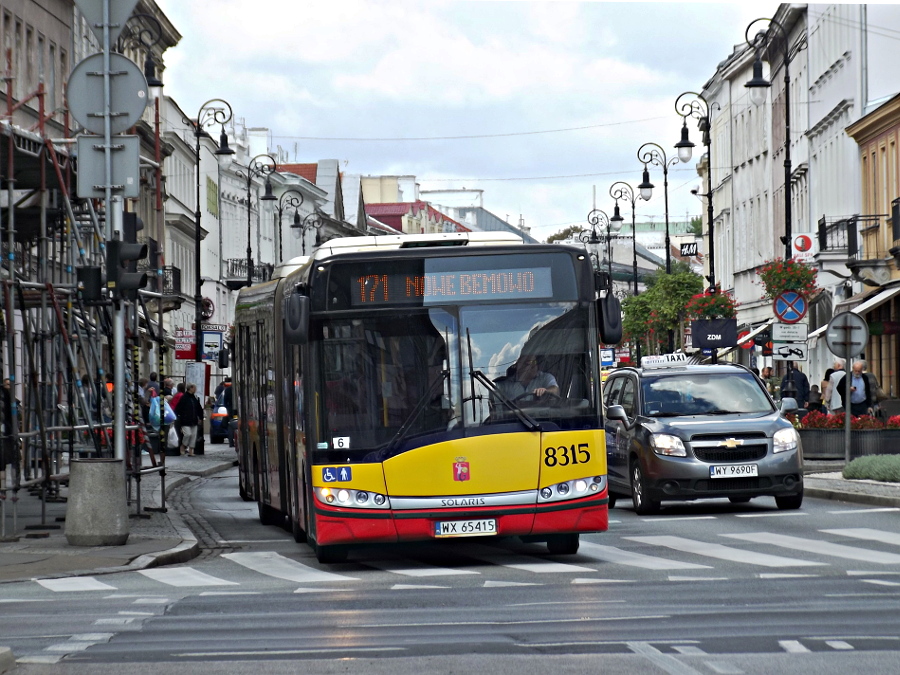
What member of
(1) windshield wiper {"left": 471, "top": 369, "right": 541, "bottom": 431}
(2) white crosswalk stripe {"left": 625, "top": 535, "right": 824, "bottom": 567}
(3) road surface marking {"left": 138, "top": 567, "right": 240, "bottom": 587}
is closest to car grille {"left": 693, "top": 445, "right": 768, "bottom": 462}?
(2) white crosswalk stripe {"left": 625, "top": 535, "right": 824, "bottom": 567}

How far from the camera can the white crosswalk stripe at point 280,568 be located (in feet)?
50.0

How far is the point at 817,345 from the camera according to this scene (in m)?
61.9

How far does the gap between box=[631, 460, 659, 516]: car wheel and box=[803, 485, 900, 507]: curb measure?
288 centimetres

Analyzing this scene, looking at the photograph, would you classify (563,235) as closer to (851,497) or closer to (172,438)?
(172,438)

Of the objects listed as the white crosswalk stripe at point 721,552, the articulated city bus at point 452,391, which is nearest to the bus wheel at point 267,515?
the white crosswalk stripe at point 721,552

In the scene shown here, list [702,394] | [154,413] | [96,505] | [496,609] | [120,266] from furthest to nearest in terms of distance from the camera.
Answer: [154,413]
[702,394]
[120,266]
[96,505]
[496,609]

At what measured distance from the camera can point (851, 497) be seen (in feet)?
78.6

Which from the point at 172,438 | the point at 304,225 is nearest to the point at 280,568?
the point at 172,438

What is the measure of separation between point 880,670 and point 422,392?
6.84 metres

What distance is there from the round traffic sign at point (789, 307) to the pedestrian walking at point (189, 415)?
14118mm

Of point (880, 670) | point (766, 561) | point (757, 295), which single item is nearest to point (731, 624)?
point (880, 670)

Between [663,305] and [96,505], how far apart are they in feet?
184

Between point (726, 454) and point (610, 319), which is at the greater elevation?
point (610, 319)

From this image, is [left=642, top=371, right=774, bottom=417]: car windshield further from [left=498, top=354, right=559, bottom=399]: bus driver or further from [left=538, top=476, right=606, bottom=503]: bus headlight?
[left=498, top=354, right=559, bottom=399]: bus driver
